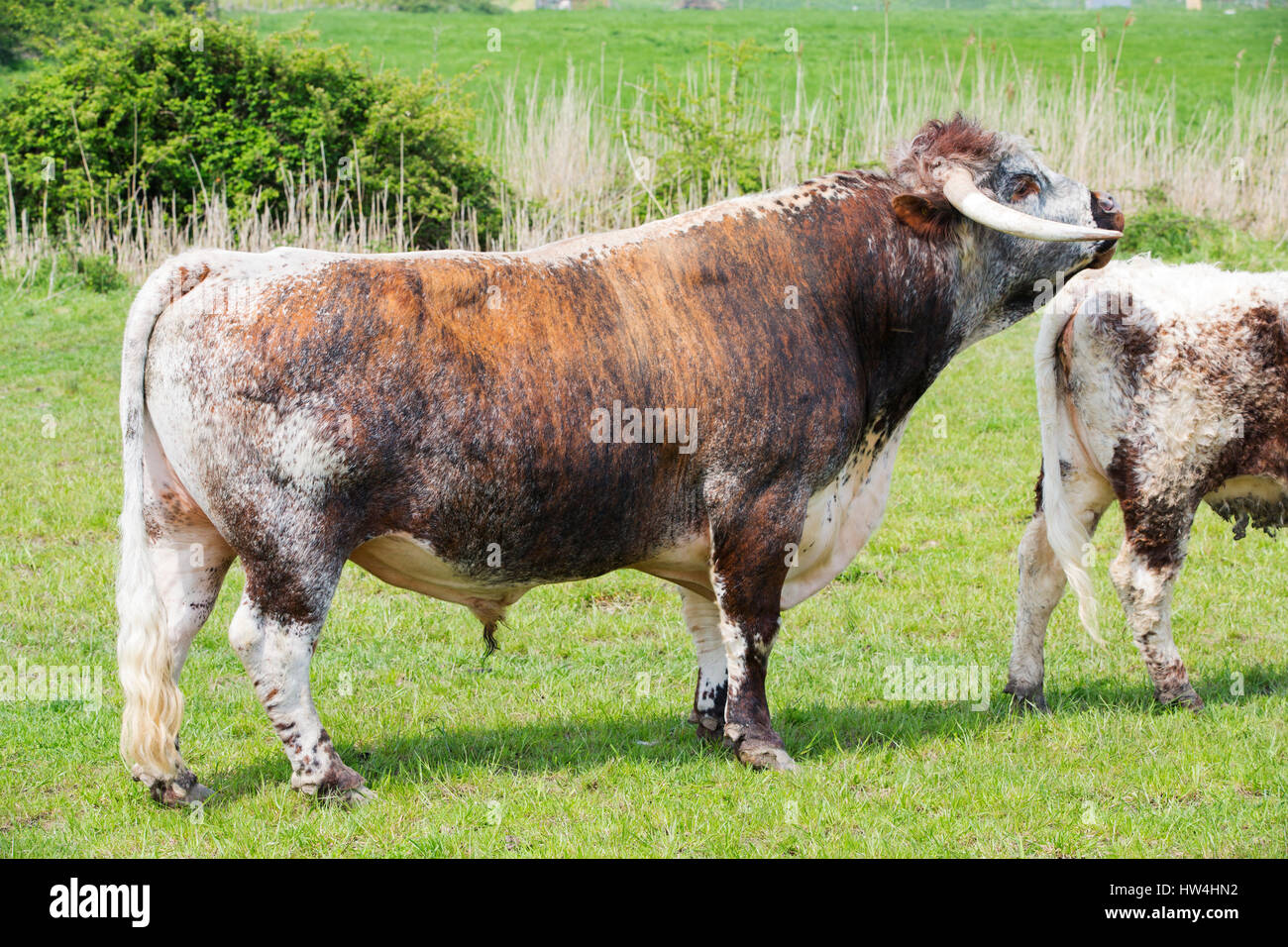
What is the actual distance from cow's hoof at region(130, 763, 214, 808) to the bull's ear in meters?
3.65

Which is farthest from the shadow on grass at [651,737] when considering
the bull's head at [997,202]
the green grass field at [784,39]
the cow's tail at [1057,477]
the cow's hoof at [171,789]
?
the green grass field at [784,39]

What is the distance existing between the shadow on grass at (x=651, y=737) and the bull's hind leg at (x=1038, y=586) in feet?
0.36

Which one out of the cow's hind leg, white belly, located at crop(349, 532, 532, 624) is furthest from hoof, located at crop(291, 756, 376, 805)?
the cow's hind leg

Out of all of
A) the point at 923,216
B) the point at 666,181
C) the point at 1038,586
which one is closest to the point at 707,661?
the point at 1038,586

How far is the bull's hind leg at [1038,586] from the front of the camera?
6.28 m

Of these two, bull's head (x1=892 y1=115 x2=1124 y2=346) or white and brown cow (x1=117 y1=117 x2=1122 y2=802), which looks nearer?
white and brown cow (x1=117 y1=117 x2=1122 y2=802)

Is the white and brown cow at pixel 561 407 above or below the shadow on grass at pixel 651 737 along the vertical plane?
above

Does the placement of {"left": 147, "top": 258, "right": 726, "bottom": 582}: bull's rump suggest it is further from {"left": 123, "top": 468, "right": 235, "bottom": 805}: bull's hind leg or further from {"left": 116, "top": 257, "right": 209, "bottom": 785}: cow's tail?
{"left": 123, "top": 468, "right": 235, "bottom": 805}: bull's hind leg

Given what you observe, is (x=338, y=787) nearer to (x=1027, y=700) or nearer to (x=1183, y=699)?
(x=1027, y=700)

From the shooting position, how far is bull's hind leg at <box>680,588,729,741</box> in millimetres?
5941

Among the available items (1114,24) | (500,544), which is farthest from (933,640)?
(1114,24)

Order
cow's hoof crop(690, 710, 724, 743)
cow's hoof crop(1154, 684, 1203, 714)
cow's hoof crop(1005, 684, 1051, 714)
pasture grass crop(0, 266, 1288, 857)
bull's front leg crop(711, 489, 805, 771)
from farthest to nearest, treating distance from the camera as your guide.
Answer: cow's hoof crop(1005, 684, 1051, 714)
cow's hoof crop(1154, 684, 1203, 714)
cow's hoof crop(690, 710, 724, 743)
bull's front leg crop(711, 489, 805, 771)
pasture grass crop(0, 266, 1288, 857)

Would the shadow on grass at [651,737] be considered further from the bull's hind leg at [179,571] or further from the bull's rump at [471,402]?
the bull's rump at [471,402]
